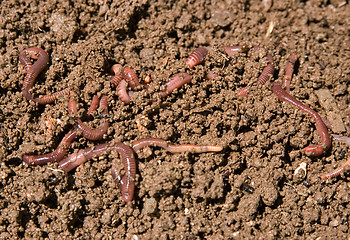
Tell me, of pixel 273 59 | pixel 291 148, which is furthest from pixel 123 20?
pixel 291 148

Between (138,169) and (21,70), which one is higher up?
(21,70)

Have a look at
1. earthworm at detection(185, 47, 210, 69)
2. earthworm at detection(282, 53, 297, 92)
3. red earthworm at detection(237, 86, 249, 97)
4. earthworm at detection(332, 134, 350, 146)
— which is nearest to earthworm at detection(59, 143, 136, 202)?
earthworm at detection(185, 47, 210, 69)

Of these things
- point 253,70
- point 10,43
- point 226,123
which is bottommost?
point 226,123

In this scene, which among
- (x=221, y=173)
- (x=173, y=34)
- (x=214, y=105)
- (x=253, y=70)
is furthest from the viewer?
(x=173, y=34)

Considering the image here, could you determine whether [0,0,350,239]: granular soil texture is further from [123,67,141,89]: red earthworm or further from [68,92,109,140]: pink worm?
[123,67,141,89]: red earthworm

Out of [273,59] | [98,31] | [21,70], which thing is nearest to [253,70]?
[273,59]

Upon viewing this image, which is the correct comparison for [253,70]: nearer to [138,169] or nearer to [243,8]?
[243,8]

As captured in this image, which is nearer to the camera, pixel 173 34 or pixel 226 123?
pixel 226 123

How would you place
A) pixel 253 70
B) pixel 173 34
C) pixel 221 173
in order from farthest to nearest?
1. pixel 173 34
2. pixel 253 70
3. pixel 221 173
